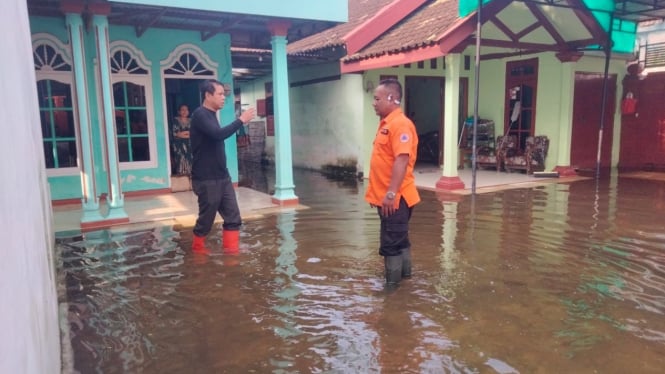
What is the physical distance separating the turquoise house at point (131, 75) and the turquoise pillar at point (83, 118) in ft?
0.04

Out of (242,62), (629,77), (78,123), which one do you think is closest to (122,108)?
(78,123)

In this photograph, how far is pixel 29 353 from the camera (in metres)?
1.46

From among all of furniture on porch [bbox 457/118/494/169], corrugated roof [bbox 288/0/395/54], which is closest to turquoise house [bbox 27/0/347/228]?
corrugated roof [bbox 288/0/395/54]

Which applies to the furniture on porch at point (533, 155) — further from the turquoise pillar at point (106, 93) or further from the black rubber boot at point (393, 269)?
the turquoise pillar at point (106, 93)

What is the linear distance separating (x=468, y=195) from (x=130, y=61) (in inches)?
246

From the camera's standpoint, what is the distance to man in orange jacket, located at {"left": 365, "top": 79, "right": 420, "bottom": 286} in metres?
3.87

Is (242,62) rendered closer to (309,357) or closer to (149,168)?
(149,168)

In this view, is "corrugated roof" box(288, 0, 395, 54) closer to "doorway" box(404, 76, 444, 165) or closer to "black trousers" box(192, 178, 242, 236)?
"doorway" box(404, 76, 444, 165)

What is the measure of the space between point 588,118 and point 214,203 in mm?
10167

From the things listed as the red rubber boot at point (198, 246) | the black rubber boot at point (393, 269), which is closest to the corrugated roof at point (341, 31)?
the red rubber boot at point (198, 246)

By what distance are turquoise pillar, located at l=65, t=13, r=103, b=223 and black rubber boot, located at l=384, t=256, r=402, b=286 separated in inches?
167

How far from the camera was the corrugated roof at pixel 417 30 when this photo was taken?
8906 mm

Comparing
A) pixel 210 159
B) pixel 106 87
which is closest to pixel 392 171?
pixel 210 159

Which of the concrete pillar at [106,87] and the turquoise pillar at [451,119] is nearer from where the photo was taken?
the concrete pillar at [106,87]
